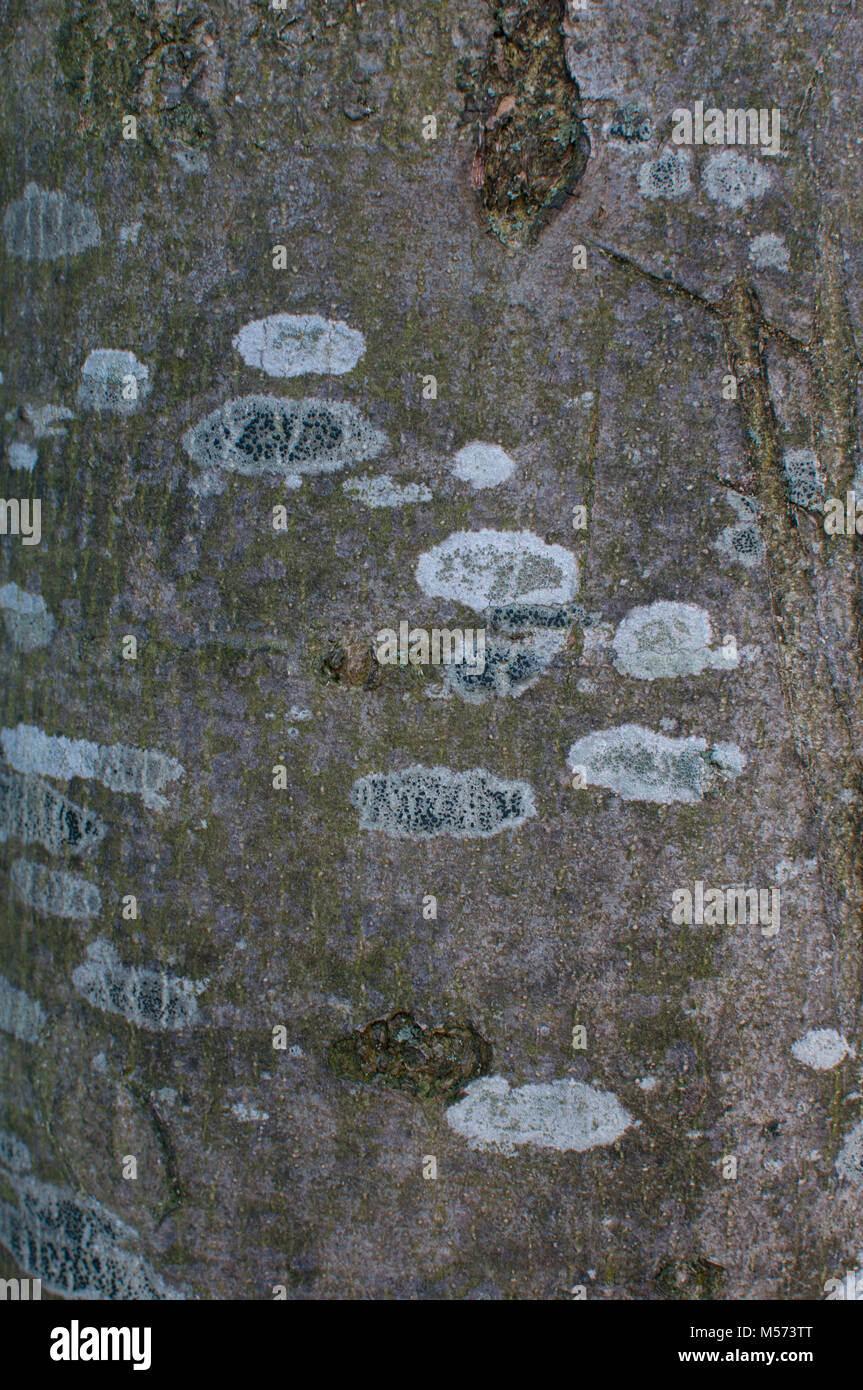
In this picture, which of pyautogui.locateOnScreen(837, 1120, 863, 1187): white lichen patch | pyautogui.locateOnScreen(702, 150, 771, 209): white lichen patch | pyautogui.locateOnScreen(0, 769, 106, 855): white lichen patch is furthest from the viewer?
pyautogui.locateOnScreen(0, 769, 106, 855): white lichen patch

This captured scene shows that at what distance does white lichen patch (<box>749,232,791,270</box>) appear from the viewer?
121 centimetres

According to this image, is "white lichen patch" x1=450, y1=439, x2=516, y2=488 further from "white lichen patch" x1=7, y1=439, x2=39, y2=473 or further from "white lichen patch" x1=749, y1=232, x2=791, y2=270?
"white lichen patch" x1=7, y1=439, x2=39, y2=473

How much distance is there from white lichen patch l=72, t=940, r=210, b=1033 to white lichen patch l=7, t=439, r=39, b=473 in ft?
2.58

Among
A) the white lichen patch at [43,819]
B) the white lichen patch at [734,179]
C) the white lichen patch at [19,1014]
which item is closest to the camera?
the white lichen patch at [734,179]

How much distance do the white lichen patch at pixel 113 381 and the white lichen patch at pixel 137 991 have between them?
84 centimetres

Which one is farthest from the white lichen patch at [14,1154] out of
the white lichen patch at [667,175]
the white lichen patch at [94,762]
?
the white lichen patch at [667,175]

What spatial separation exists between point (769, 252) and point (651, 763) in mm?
717

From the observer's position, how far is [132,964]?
4.54 feet

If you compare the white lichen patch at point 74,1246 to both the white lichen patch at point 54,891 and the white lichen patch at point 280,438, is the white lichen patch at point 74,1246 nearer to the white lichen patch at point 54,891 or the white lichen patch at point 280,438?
the white lichen patch at point 54,891

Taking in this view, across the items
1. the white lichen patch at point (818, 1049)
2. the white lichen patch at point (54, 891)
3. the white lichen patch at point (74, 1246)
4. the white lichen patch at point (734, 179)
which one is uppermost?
the white lichen patch at point (734, 179)

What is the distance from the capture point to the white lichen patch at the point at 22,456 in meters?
1.44

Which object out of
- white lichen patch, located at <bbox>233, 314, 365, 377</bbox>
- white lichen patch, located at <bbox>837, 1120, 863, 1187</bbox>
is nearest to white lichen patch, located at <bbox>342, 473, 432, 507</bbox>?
white lichen patch, located at <bbox>233, 314, 365, 377</bbox>

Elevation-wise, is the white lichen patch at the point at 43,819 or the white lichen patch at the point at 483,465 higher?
the white lichen patch at the point at 483,465

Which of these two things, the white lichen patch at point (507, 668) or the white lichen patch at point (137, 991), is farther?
the white lichen patch at point (137, 991)
